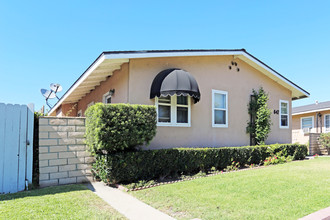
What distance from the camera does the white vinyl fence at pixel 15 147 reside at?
19.7 ft

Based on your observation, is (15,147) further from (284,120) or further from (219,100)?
(284,120)

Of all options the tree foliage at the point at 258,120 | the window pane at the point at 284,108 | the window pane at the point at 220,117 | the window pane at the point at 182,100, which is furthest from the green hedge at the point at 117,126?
the window pane at the point at 284,108

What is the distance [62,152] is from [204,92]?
6.89 metres

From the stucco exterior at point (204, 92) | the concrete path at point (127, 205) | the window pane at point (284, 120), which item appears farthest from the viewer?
the window pane at point (284, 120)

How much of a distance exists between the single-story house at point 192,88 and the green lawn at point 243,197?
3.05 metres

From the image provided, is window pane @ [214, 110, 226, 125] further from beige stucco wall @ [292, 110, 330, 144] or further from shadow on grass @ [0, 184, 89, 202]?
beige stucco wall @ [292, 110, 330, 144]

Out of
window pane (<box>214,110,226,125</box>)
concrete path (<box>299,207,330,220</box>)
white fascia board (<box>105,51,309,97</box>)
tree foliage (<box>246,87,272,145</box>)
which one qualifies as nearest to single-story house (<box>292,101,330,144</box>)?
white fascia board (<box>105,51,309,97</box>)

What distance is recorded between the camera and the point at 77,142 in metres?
7.16

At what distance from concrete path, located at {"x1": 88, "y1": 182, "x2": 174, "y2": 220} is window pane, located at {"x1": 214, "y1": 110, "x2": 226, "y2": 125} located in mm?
6553

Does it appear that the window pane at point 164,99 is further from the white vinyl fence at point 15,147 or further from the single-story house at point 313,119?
the single-story house at point 313,119

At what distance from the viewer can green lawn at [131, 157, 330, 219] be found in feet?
14.6

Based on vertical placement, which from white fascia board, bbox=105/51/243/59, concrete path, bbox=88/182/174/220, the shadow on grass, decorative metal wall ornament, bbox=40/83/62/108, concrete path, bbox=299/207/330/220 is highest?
white fascia board, bbox=105/51/243/59

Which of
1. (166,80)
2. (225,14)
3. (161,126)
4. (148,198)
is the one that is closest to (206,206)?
(148,198)

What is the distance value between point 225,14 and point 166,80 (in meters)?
A: 7.31
